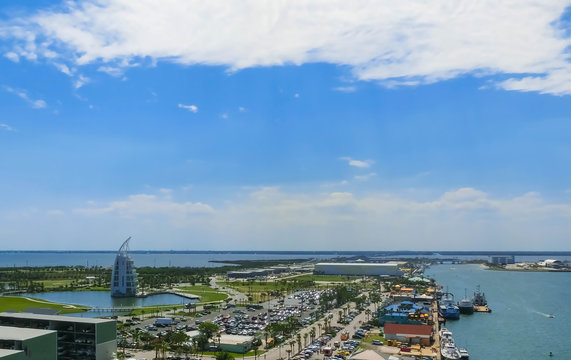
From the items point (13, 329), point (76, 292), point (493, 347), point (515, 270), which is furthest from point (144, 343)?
point (515, 270)

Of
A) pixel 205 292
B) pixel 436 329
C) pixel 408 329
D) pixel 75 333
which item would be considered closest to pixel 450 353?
pixel 408 329

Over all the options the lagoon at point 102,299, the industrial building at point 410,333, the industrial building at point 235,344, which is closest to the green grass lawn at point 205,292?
the lagoon at point 102,299

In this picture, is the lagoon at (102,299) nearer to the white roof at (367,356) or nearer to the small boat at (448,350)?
the small boat at (448,350)

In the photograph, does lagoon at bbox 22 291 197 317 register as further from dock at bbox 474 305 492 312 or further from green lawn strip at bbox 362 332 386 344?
dock at bbox 474 305 492 312

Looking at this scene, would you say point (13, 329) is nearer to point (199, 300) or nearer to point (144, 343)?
point (144, 343)

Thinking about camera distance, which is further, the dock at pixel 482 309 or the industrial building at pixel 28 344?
the dock at pixel 482 309

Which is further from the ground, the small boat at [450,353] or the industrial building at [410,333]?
the industrial building at [410,333]
